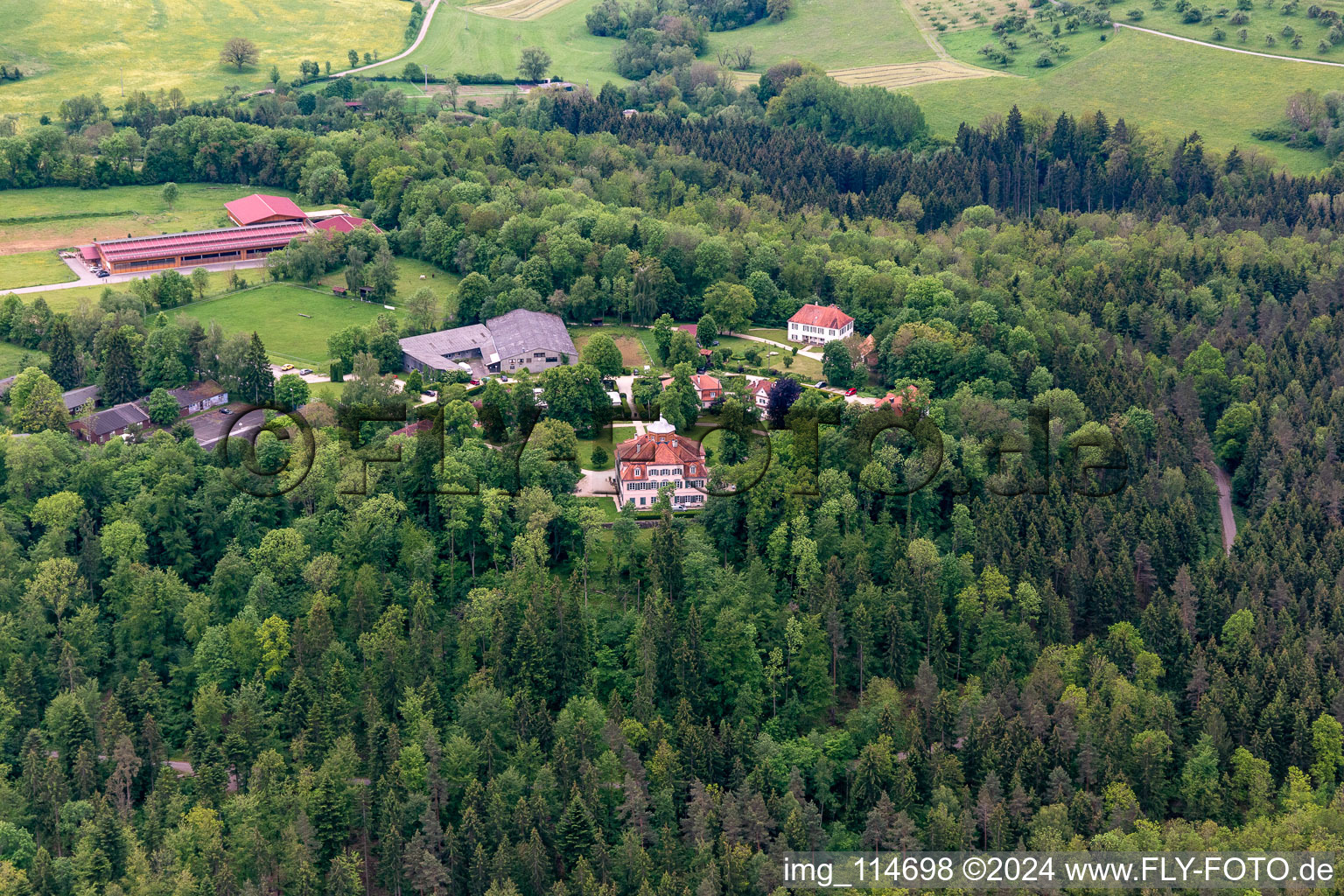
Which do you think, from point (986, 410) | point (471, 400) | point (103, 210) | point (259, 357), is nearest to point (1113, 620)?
point (986, 410)

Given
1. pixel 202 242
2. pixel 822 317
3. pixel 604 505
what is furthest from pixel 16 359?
pixel 822 317

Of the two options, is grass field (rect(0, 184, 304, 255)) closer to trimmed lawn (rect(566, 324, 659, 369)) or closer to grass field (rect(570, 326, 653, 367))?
trimmed lawn (rect(566, 324, 659, 369))

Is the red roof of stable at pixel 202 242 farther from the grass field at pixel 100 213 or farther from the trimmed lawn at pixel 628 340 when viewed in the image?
the trimmed lawn at pixel 628 340

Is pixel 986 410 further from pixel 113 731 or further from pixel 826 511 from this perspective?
pixel 113 731

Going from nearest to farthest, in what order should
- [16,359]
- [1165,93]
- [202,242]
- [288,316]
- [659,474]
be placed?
1. [659,474]
2. [16,359]
3. [288,316]
4. [202,242]
5. [1165,93]

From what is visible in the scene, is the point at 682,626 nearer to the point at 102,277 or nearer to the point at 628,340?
the point at 628,340

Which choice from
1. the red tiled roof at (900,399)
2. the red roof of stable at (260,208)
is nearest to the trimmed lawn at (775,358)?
the red tiled roof at (900,399)
